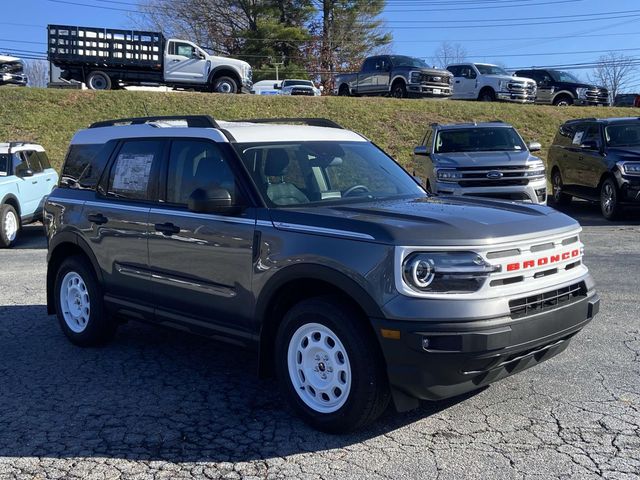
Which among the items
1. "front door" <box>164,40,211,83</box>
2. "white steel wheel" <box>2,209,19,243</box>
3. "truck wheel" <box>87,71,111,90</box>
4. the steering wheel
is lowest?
"white steel wheel" <box>2,209,19,243</box>

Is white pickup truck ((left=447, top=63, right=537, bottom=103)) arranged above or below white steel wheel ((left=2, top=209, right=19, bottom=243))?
above

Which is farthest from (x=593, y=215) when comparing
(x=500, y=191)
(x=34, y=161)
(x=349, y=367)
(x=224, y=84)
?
(x=224, y=84)

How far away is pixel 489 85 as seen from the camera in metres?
27.1

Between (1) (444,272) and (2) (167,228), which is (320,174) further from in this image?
(1) (444,272)

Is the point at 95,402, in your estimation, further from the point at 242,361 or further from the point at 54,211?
the point at 54,211

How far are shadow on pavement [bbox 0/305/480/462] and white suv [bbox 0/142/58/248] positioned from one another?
21.1ft

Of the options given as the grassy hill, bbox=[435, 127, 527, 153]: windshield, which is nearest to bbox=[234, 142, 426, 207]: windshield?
bbox=[435, 127, 527, 153]: windshield

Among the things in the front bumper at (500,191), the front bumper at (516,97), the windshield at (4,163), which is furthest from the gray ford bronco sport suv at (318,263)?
the front bumper at (516,97)

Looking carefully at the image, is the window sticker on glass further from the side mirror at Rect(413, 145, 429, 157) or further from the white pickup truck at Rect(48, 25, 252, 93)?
the white pickup truck at Rect(48, 25, 252, 93)

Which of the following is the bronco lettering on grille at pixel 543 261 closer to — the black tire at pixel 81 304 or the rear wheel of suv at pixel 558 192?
the black tire at pixel 81 304

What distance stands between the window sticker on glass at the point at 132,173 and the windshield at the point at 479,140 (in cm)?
832

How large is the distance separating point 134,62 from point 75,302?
20.6 meters

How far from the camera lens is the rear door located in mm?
5293

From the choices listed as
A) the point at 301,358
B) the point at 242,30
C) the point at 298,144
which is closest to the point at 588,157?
the point at 298,144
